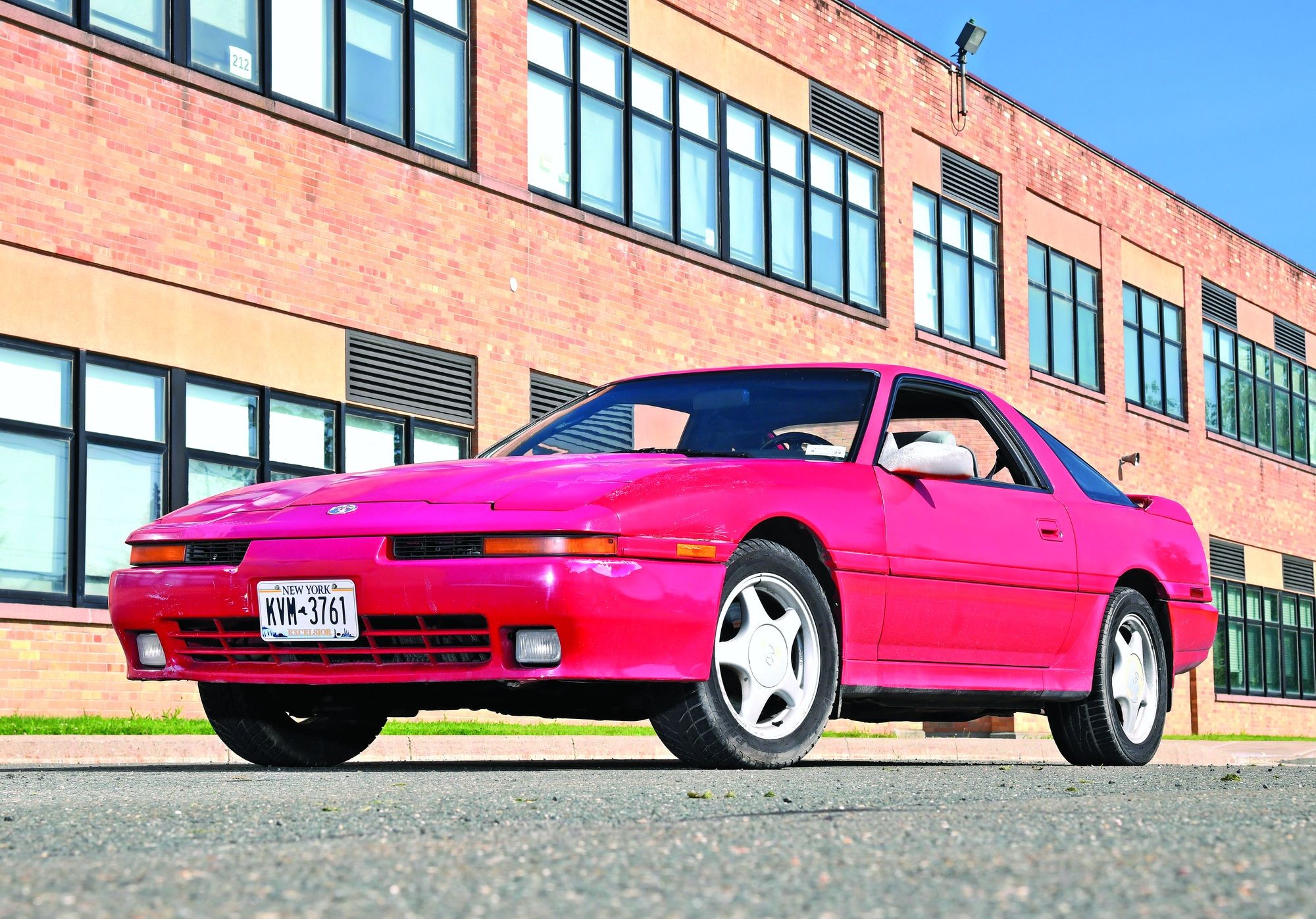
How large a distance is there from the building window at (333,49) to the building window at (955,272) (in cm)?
922

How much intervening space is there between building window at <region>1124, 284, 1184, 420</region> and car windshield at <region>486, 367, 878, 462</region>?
76.8 feet

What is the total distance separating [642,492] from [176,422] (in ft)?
29.2

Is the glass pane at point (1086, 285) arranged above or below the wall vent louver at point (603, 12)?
below

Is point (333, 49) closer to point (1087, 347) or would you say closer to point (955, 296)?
point (955, 296)

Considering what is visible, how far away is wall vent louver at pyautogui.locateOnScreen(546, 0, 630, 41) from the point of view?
1866cm

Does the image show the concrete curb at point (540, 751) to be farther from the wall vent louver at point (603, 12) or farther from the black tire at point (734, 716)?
the wall vent louver at point (603, 12)

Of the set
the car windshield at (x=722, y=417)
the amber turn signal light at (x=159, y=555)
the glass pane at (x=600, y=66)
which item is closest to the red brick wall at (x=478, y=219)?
the glass pane at (x=600, y=66)

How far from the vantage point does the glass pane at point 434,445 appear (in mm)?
16577

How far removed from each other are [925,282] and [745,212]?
447cm

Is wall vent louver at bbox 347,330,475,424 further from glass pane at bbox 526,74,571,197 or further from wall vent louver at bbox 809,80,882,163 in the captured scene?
wall vent louver at bbox 809,80,882,163

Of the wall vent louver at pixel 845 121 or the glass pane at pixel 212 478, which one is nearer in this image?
the glass pane at pixel 212 478

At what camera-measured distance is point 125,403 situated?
13.8m

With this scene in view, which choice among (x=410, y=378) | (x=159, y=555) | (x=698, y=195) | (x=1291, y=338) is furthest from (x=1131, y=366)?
(x=159, y=555)

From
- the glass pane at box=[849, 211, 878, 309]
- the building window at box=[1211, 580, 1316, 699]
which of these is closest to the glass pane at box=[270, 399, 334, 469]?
the glass pane at box=[849, 211, 878, 309]
